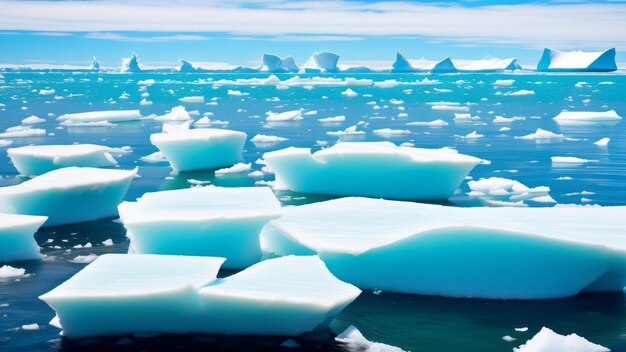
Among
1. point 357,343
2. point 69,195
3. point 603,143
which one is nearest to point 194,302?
point 357,343

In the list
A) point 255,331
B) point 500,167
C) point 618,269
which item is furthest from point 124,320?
point 500,167

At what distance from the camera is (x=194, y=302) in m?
4.91

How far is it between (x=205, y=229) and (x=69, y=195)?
2.81m

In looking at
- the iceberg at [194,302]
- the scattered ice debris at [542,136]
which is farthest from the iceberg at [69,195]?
the scattered ice debris at [542,136]

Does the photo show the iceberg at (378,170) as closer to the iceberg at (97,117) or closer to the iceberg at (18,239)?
the iceberg at (18,239)

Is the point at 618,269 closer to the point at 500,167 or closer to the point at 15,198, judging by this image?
the point at 15,198

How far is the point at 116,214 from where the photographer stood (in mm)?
9297

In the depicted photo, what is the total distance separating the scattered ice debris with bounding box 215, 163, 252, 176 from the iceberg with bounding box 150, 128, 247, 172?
340mm

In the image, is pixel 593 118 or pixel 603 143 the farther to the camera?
pixel 593 118

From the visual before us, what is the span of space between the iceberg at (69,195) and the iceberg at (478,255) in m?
3.25

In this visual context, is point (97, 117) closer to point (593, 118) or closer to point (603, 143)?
point (603, 143)

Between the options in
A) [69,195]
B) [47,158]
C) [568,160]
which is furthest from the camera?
[568,160]

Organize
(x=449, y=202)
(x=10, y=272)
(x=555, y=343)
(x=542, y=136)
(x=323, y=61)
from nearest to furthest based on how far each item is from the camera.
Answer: (x=555, y=343) < (x=10, y=272) < (x=449, y=202) < (x=542, y=136) < (x=323, y=61)

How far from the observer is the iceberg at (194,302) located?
476 cm
